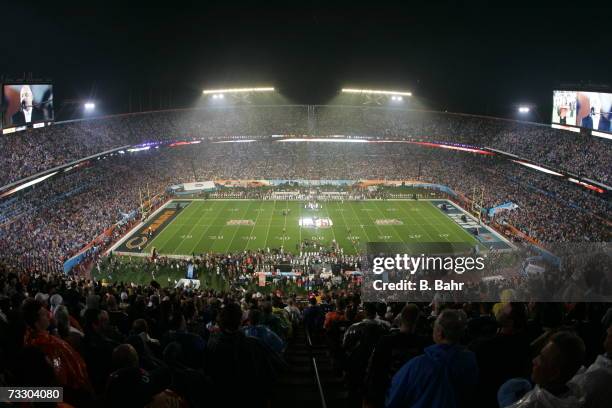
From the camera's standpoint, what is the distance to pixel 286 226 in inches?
1544

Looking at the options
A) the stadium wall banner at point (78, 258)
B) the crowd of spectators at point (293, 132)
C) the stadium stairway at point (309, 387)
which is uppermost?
the crowd of spectators at point (293, 132)

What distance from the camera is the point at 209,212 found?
44.6 meters

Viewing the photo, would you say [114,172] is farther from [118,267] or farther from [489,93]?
[489,93]

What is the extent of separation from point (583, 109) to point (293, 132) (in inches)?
1551

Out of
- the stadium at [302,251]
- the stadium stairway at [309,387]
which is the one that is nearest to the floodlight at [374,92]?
the stadium at [302,251]

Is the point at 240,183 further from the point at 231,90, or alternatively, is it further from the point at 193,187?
the point at 231,90

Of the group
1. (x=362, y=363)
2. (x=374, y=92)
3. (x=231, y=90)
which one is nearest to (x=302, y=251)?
(x=362, y=363)

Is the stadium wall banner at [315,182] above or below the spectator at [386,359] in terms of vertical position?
below

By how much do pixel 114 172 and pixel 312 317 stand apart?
153 feet

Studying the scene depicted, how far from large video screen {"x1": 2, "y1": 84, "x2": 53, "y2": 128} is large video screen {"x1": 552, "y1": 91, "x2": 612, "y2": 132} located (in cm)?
4725

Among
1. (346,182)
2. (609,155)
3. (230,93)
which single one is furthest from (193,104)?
(609,155)

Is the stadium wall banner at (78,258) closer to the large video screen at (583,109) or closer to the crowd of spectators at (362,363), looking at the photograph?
the crowd of spectators at (362,363)

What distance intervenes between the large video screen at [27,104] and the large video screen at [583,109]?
47248 mm

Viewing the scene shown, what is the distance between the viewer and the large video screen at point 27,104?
3584 cm
